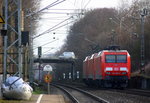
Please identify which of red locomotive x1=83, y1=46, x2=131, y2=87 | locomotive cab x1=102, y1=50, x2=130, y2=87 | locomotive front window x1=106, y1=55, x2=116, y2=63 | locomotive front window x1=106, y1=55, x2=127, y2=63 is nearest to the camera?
red locomotive x1=83, y1=46, x2=131, y2=87

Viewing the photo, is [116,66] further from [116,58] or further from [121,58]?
[121,58]

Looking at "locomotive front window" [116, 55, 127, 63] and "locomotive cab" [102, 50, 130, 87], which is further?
"locomotive front window" [116, 55, 127, 63]

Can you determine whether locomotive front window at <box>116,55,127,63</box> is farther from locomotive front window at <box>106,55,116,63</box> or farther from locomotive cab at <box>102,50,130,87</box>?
locomotive front window at <box>106,55,116,63</box>

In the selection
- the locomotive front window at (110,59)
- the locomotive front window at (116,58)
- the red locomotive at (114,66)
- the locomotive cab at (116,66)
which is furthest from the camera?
the locomotive front window at (116,58)

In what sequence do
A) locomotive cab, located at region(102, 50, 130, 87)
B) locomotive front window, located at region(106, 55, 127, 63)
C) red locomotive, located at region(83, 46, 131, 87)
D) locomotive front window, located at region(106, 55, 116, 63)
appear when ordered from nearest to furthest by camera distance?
1. red locomotive, located at region(83, 46, 131, 87)
2. locomotive cab, located at region(102, 50, 130, 87)
3. locomotive front window, located at region(106, 55, 116, 63)
4. locomotive front window, located at region(106, 55, 127, 63)

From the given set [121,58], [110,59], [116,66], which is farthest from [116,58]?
[116,66]

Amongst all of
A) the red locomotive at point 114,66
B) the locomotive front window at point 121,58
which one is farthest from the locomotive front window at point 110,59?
the locomotive front window at point 121,58

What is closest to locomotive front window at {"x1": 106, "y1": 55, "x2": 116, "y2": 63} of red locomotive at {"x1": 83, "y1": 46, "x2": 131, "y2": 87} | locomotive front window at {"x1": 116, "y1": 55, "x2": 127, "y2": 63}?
red locomotive at {"x1": 83, "y1": 46, "x2": 131, "y2": 87}

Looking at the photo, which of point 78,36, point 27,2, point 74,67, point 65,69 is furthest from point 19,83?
point 65,69

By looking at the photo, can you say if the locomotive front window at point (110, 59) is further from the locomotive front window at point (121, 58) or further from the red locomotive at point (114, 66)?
the locomotive front window at point (121, 58)

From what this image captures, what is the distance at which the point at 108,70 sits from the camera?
1651 inches

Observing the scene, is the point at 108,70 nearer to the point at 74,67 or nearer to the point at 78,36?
the point at 74,67

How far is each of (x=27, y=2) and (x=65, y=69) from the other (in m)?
67.1

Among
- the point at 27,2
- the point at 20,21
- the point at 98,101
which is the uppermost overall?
the point at 27,2
